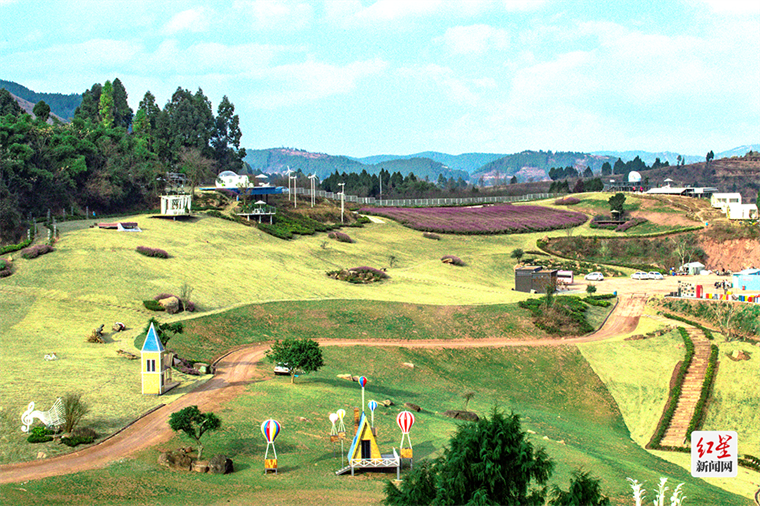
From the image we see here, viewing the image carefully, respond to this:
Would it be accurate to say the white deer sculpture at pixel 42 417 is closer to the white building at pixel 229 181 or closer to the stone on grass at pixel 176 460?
the stone on grass at pixel 176 460

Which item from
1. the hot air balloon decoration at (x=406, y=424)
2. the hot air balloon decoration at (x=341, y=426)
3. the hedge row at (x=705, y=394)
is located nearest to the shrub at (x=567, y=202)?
the hedge row at (x=705, y=394)

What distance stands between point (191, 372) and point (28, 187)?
→ 5977 centimetres

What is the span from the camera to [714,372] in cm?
5506

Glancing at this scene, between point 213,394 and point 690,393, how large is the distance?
36.8 meters

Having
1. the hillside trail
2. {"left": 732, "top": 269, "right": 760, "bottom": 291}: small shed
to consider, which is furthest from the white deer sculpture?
{"left": 732, "top": 269, "right": 760, "bottom": 291}: small shed

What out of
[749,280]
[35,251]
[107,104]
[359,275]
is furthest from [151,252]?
[107,104]

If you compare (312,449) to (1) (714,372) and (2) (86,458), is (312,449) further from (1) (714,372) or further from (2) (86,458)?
(1) (714,372)

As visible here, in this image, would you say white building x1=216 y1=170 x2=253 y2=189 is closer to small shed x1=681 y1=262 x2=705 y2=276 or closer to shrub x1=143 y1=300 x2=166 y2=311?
shrub x1=143 y1=300 x2=166 y2=311

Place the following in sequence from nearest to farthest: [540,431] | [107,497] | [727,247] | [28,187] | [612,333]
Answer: [107,497] < [540,431] < [612,333] < [28,187] < [727,247]

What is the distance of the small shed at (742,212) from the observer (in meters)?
124

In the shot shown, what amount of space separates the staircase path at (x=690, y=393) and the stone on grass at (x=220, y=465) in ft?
102

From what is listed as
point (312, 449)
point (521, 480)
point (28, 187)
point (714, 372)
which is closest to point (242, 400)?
point (312, 449)

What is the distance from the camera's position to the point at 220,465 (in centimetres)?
2948

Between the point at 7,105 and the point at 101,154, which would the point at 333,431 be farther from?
the point at 7,105
